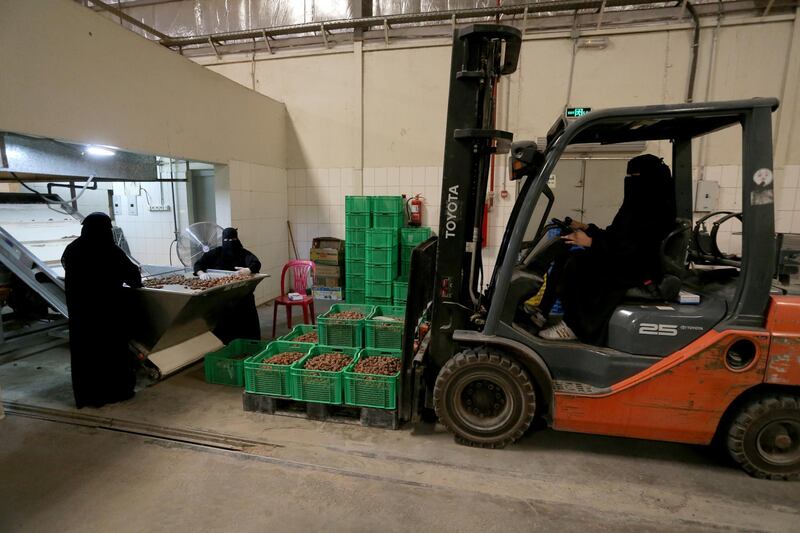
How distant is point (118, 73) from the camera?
13.5 feet

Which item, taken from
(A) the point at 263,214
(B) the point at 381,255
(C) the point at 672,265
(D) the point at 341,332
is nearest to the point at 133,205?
(A) the point at 263,214

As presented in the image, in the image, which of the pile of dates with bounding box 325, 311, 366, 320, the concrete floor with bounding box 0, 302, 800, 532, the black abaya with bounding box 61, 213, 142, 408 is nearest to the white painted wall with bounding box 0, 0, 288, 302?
the black abaya with bounding box 61, 213, 142, 408

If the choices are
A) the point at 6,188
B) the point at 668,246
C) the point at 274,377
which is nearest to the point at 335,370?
the point at 274,377

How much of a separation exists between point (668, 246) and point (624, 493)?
5.22ft

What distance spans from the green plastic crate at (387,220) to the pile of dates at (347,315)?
219cm

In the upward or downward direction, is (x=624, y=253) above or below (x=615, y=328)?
above

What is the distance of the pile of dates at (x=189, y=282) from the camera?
380 centimetres

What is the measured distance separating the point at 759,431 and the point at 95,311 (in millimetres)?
4963

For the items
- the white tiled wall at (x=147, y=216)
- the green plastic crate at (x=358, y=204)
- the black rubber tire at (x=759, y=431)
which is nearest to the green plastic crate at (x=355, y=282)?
the green plastic crate at (x=358, y=204)

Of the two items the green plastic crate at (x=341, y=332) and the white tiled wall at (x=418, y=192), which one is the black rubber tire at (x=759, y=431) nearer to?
the green plastic crate at (x=341, y=332)

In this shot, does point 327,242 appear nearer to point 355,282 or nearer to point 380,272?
point 355,282

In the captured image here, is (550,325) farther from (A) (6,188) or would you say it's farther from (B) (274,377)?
(A) (6,188)

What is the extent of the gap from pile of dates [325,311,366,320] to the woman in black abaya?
1.10 m

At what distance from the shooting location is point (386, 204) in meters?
6.21
